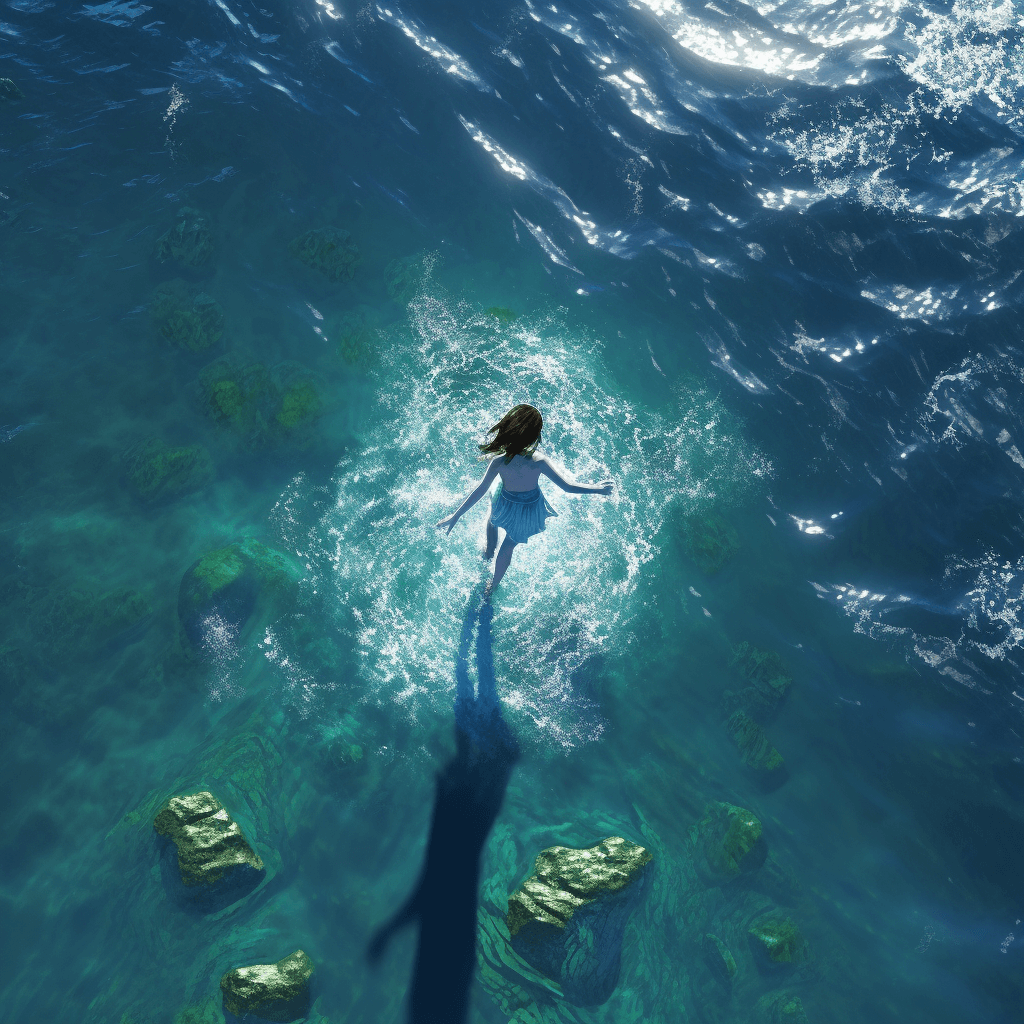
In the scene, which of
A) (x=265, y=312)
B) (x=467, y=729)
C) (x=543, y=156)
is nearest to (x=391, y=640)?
(x=467, y=729)

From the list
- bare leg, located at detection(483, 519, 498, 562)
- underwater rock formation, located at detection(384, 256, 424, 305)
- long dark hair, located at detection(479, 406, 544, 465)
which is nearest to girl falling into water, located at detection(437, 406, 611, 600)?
long dark hair, located at detection(479, 406, 544, 465)

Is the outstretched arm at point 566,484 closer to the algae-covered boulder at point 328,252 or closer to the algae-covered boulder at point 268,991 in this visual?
the algae-covered boulder at point 268,991

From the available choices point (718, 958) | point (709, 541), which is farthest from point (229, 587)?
point (718, 958)

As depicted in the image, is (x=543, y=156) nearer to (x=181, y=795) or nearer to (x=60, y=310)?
(x=60, y=310)

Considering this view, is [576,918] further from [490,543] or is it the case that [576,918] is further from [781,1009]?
[490,543]

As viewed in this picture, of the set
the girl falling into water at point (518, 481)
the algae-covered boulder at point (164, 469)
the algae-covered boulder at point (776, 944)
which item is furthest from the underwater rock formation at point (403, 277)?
the algae-covered boulder at point (776, 944)

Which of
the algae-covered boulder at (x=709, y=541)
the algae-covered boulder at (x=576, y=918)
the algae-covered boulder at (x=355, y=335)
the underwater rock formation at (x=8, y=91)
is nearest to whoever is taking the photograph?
the algae-covered boulder at (x=576, y=918)
